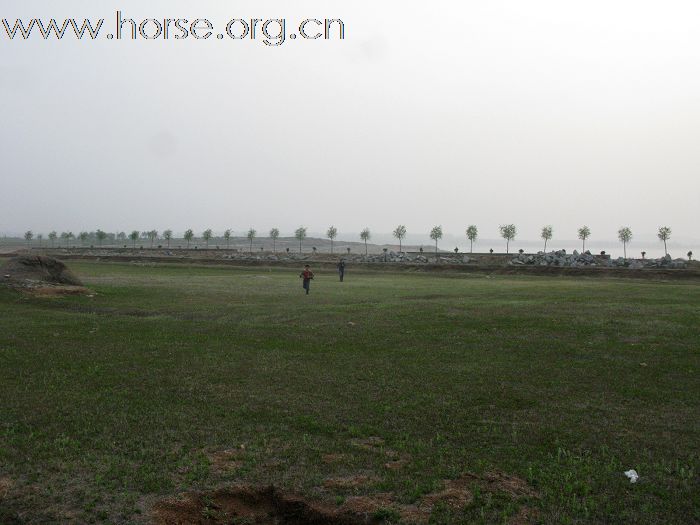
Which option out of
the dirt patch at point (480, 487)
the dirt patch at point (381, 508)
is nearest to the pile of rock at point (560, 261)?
the dirt patch at point (480, 487)

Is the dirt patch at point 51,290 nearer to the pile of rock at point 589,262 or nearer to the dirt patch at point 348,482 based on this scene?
the dirt patch at point 348,482

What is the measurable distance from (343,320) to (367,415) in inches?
470

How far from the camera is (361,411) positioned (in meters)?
11.5

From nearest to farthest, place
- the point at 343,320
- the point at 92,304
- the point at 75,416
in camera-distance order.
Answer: the point at 75,416
the point at 343,320
the point at 92,304

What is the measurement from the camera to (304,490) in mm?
7941

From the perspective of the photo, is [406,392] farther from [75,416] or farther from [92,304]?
[92,304]

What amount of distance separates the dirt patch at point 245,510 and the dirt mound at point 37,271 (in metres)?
29.5

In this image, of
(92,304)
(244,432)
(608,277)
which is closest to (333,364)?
(244,432)

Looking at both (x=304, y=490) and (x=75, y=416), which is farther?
(x=75, y=416)

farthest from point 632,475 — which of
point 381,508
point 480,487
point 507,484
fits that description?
point 381,508

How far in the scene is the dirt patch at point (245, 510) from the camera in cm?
732

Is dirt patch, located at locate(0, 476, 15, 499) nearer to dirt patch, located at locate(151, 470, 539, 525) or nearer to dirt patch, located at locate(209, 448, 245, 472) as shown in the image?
dirt patch, located at locate(151, 470, 539, 525)

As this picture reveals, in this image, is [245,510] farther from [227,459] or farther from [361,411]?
[361,411]

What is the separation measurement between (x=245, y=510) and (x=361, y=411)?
4.26 meters
